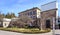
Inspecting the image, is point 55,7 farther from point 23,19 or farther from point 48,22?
point 23,19

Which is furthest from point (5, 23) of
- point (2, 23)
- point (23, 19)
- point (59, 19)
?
point (59, 19)

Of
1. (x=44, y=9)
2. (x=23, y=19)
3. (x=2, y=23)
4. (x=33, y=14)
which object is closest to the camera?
(x=44, y=9)

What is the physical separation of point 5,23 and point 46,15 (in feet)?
86.5

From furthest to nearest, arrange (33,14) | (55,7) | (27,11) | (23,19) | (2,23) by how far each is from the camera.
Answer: (27,11) → (33,14) → (2,23) → (23,19) → (55,7)

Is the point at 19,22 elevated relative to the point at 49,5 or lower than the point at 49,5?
lower

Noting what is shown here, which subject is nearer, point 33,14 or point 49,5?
point 49,5

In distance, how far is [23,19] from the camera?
5728 cm

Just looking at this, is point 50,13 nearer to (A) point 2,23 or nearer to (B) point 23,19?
(B) point 23,19

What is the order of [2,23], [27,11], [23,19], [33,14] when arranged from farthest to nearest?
[27,11], [33,14], [2,23], [23,19]

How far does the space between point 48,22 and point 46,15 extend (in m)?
2.51

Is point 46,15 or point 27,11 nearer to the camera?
point 46,15

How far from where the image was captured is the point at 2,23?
70.2 m

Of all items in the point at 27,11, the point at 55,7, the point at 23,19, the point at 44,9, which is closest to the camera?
the point at 55,7

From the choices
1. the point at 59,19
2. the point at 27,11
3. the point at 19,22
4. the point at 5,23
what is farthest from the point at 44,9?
the point at 27,11
